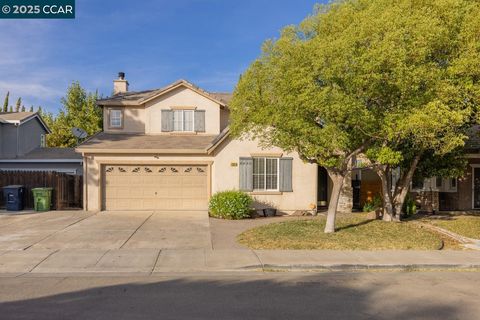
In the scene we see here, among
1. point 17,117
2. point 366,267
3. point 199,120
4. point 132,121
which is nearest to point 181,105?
point 199,120

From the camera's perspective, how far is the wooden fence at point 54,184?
19.7 m

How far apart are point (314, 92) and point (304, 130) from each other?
1104 millimetres

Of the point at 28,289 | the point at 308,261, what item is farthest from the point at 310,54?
the point at 28,289

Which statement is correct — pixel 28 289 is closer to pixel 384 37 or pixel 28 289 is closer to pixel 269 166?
pixel 384 37

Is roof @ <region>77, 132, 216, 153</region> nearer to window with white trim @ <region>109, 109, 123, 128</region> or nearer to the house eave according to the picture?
the house eave

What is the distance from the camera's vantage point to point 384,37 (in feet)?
37.7

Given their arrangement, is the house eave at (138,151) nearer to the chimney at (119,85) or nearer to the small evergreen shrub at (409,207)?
the chimney at (119,85)

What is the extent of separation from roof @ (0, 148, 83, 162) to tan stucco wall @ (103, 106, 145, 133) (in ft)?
16.5

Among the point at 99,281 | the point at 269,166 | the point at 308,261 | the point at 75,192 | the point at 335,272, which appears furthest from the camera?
the point at 75,192

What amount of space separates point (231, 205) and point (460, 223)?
8.47 meters

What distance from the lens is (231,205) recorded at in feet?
56.3

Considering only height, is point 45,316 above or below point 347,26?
below

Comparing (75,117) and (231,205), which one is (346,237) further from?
(75,117)

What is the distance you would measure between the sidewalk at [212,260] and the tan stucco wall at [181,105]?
11.5 meters
